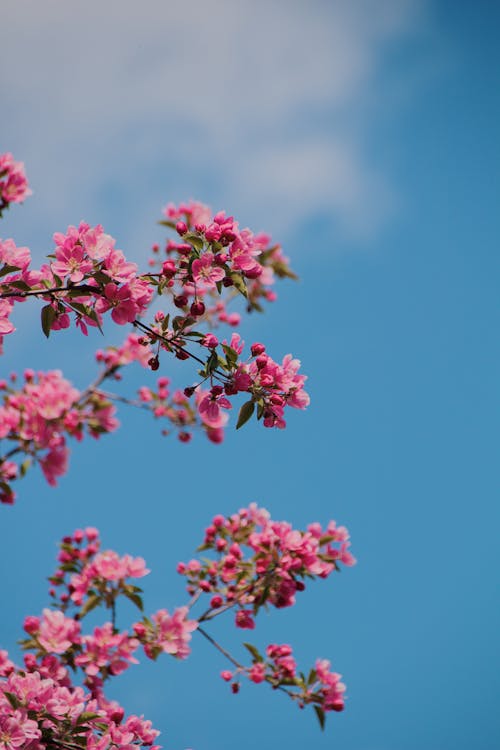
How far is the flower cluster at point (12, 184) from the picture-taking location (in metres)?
4.00

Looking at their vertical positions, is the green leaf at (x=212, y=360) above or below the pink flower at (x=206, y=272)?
below

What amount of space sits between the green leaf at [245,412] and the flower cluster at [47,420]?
2.34m

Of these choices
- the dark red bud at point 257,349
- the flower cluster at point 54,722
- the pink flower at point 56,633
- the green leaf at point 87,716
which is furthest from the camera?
the pink flower at point 56,633

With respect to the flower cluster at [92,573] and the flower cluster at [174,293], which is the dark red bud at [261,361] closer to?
the flower cluster at [174,293]

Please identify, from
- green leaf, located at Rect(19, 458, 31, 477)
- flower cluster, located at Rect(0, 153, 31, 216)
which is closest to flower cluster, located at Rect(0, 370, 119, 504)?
green leaf, located at Rect(19, 458, 31, 477)

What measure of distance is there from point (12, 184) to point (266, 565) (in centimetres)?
283

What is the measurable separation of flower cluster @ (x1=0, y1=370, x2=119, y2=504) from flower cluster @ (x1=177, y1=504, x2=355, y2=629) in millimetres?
1197

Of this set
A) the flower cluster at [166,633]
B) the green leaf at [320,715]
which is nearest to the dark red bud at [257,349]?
the flower cluster at [166,633]

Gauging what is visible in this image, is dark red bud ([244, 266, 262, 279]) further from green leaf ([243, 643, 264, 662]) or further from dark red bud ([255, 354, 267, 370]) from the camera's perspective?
green leaf ([243, 643, 264, 662])

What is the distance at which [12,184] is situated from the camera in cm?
402

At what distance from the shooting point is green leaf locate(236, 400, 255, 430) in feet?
7.23

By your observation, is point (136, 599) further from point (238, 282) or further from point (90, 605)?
point (238, 282)

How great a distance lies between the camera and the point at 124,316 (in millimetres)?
2207

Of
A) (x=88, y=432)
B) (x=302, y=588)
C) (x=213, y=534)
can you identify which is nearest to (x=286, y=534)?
(x=302, y=588)
